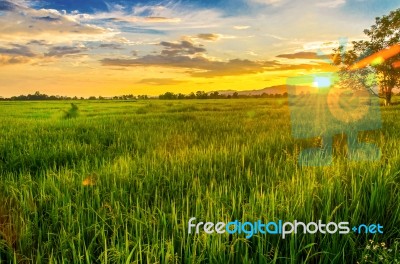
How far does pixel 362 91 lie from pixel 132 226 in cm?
4840

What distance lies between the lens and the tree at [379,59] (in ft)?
133

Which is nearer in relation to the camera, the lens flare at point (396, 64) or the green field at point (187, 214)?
the green field at point (187, 214)

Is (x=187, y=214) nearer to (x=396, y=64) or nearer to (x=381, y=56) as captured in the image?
(x=396, y=64)

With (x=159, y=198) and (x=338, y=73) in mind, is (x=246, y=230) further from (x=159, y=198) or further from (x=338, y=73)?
(x=338, y=73)

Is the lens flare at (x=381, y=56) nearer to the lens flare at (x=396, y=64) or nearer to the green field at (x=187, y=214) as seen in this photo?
the lens flare at (x=396, y=64)

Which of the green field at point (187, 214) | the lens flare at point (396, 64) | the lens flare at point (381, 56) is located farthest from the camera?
the lens flare at point (381, 56)

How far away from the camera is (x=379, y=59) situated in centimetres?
4144

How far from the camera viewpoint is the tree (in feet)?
133

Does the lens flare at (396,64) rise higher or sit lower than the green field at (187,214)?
higher

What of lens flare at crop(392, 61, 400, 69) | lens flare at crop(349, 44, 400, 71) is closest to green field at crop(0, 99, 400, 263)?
lens flare at crop(392, 61, 400, 69)

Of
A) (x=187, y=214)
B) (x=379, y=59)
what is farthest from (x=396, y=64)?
(x=187, y=214)

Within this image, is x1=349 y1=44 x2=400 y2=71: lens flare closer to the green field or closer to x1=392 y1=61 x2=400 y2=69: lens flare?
x1=392 y1=61 x2=400 y2=69: lens flare

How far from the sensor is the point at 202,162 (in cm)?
548

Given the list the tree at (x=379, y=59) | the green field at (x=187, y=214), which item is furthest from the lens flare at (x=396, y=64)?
the green field at (x=187, y=214)
